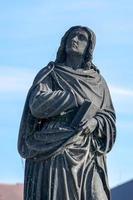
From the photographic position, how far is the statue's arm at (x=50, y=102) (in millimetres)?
14461

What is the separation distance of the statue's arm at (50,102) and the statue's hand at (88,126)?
0.98 ft

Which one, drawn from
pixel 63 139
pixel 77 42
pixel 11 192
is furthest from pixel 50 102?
pixel 11 192

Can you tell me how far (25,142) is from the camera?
1458cm

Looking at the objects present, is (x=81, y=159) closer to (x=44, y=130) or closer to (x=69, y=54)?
(x=44, y=130)

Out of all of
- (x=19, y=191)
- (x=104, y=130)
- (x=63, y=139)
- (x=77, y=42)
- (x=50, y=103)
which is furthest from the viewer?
(x=19, y=191)

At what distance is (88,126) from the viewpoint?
47.3 ft

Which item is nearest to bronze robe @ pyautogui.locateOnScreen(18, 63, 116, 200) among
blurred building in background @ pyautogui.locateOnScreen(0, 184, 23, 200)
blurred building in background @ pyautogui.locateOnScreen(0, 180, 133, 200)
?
blurred building in background @ pyautogui.locateOnScreen(0, 180, 133, 200)

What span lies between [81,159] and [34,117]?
878mm

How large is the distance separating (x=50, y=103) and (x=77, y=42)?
3.41 feet

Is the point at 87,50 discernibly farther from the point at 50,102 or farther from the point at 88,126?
the point at 88,126

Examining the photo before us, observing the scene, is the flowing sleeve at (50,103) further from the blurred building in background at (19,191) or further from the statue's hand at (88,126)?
the blurred building in background at (19,191)

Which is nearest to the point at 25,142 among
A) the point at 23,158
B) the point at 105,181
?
the point at 23,158

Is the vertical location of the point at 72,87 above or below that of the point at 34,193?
above

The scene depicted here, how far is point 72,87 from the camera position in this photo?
1476 cm
